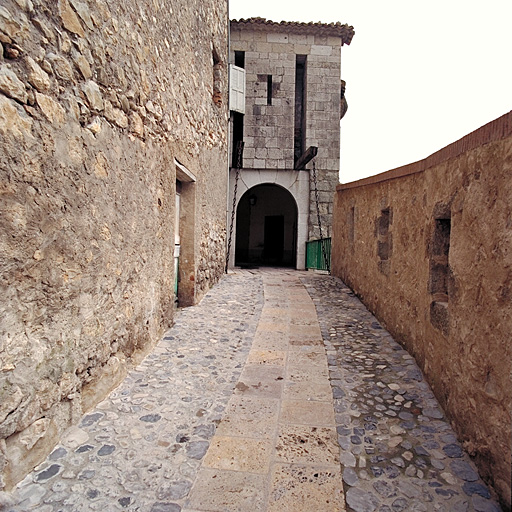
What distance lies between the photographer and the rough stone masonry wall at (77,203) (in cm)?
156

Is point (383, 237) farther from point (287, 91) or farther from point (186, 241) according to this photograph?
point (287, 91)

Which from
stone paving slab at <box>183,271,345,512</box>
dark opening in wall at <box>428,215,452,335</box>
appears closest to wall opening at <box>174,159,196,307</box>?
stone paving slab at <box>183,271,345,512</box>

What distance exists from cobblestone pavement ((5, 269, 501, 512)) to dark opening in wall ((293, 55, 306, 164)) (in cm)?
874

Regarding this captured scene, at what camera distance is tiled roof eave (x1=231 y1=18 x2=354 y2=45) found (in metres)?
10.4

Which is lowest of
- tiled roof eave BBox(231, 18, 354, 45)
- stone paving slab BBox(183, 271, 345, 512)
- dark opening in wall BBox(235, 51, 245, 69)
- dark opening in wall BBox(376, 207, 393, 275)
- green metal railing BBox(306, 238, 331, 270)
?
stone paving slab BBox(183, 271, 345, 512)

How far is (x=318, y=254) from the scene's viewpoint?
9.74 m

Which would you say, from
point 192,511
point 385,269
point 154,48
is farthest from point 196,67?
point 192,511

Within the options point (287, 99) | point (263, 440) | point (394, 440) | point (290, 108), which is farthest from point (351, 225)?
point (287, 99)

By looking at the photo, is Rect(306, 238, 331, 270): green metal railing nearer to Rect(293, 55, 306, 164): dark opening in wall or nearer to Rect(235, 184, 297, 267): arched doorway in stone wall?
Rect(293, 55, 306, 164): dark opening in wall

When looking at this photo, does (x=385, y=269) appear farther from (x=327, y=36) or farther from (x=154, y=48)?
(x=327, y=36)

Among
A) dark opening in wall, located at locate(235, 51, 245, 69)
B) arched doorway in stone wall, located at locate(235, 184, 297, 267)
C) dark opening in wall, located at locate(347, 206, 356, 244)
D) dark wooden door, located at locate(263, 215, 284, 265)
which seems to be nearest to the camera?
dark opening in wall, located at locate(347, 206, 356, 244)

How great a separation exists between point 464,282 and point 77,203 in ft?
6.80

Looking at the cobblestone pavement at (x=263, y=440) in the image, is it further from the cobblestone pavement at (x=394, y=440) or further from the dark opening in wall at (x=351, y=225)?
the dark opening in wall at (x=351, y=225)

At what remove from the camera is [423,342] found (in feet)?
8.96
